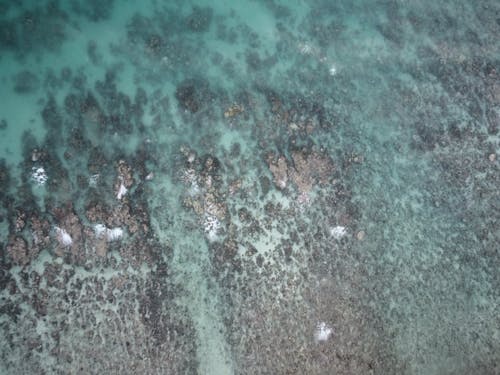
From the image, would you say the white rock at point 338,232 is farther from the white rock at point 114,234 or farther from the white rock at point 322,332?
the white rock at point 114,234

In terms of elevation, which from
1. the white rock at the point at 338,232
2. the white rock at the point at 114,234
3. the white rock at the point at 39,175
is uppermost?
the white rock at the point at 39,175

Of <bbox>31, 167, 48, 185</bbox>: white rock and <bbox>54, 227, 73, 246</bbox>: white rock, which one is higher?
<bbox>31, 167, 48, 185</bbox>: white rock

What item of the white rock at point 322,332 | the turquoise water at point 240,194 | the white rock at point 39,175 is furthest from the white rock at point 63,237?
the white rock at point 322,332

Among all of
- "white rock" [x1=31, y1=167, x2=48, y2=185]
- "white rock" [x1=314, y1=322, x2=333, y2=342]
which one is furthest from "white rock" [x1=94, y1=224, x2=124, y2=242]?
"white rock" [x1=314, y1=322, x2=333, y2=342]

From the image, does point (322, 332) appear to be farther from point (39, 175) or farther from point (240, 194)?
point (39, 175)

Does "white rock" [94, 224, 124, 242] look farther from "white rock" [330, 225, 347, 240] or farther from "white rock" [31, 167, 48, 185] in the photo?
"white rock" [330, 225, 347, 240]

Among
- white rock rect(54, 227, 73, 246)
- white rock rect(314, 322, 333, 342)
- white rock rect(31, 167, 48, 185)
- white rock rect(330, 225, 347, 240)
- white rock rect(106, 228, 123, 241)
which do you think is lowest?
white rock rect(314, 322, 333, 342)

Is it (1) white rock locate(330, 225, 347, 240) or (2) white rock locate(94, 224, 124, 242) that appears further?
(1) white rock locate(330, 225, 347, 240)

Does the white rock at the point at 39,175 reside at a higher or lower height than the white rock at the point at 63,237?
higher

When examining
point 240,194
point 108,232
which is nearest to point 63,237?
point 108,232

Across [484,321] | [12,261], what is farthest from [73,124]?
[484,321]
